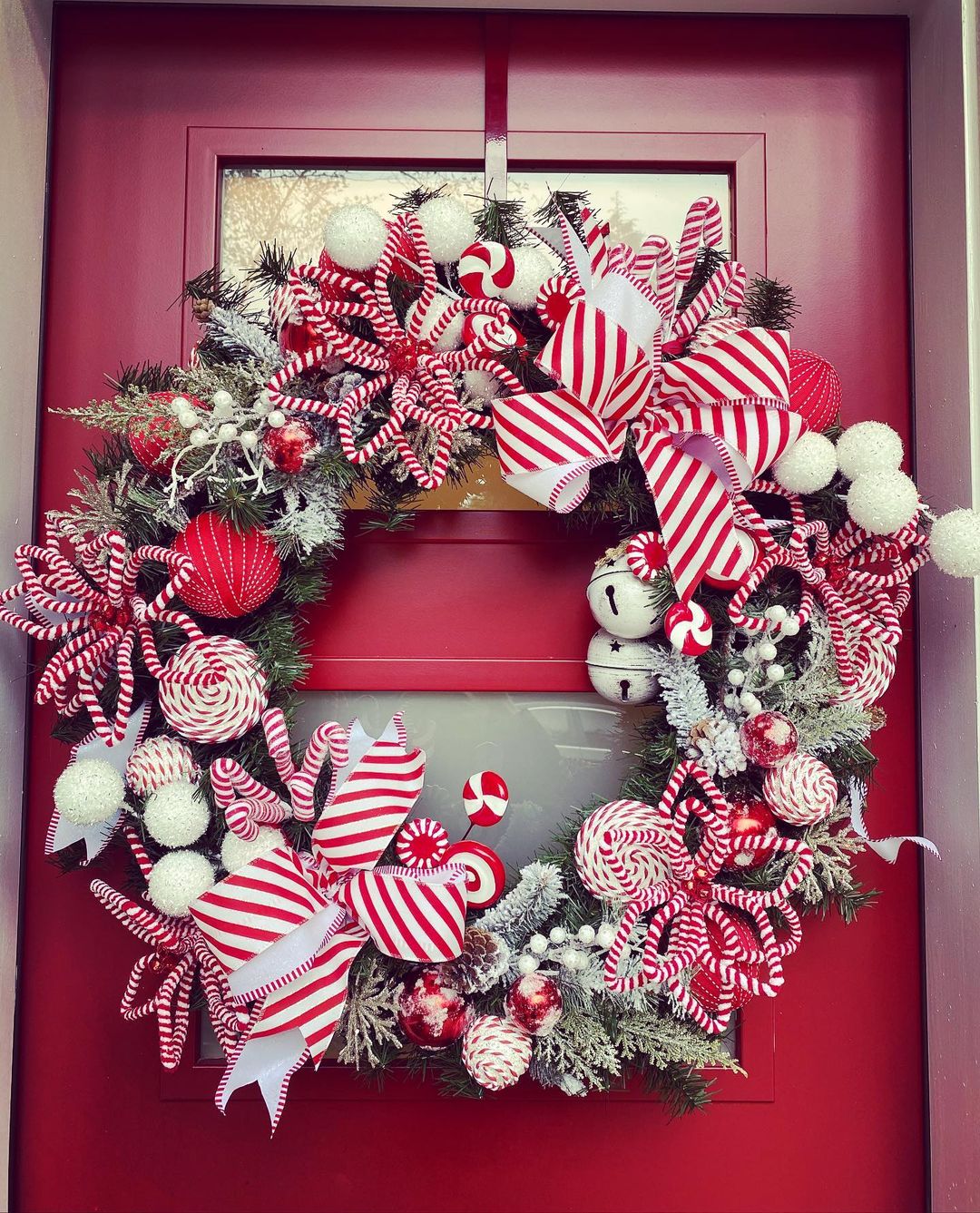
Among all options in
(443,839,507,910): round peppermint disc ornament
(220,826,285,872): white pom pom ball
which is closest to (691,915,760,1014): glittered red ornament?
(443,839,507,910): round peppermint disc ornament

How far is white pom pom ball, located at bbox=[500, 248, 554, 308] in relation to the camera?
100cm

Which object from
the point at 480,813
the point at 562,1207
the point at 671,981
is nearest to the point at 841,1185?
the point at 562,1207

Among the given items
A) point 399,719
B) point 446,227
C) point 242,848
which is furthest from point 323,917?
point 446,227

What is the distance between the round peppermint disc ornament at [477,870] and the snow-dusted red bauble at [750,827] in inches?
10.4

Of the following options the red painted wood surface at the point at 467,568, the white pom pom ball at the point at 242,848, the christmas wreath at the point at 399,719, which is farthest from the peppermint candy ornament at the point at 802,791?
the white pom pom ball at the point at 242,848

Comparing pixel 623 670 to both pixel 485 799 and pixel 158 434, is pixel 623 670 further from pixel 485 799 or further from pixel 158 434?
pixel 158 434

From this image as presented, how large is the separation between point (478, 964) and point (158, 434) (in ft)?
2.30

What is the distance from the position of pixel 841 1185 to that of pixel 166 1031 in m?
0.90

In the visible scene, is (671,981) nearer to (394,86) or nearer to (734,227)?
(734,227)

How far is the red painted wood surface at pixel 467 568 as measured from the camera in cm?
113

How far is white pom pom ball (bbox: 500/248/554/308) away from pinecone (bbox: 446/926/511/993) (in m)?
0.74

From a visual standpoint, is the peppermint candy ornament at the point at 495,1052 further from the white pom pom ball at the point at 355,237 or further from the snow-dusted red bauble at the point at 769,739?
the white pom pom ball at the point at 355,237

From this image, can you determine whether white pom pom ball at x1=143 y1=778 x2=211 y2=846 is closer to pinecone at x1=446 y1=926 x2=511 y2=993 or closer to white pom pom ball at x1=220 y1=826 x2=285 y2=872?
white pom pom ball at x1=220 y1=826 x2=285 y2=872

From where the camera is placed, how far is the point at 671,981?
0.95 meters
